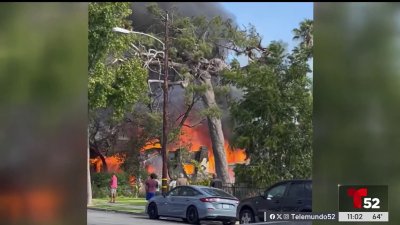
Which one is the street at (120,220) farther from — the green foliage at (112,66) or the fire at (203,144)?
the green foliage at (112,66)

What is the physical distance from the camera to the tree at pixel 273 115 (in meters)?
12.2

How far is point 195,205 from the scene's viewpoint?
15.6 m

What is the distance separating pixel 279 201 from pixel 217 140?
2.78m

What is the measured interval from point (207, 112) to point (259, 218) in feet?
11.0

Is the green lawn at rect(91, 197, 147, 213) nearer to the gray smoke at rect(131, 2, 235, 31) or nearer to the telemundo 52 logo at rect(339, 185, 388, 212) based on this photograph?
the gray smoke at rect(131, 2, 235, 31)

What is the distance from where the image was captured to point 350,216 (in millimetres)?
10203

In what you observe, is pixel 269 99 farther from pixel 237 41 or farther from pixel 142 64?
pixel 142 64

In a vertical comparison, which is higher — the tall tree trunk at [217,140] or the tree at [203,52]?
the tree at [203,52]

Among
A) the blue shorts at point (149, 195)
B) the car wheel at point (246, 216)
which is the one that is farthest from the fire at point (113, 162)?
the car wheel at point (246, 216)

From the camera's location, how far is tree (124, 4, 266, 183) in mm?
13164

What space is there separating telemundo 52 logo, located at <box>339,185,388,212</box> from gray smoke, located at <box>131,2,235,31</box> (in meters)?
3.52

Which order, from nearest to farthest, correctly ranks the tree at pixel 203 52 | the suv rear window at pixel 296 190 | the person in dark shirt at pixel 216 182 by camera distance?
1. the suv rear window at pixel 296 190
2. the tree at pixel 203 52
3. the person in dark shirt at pixel 216 182

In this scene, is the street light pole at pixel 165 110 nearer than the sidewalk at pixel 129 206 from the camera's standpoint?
Yes

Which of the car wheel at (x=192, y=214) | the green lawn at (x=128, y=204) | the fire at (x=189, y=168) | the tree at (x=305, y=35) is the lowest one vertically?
the car wheel at (x=192, y=214)
